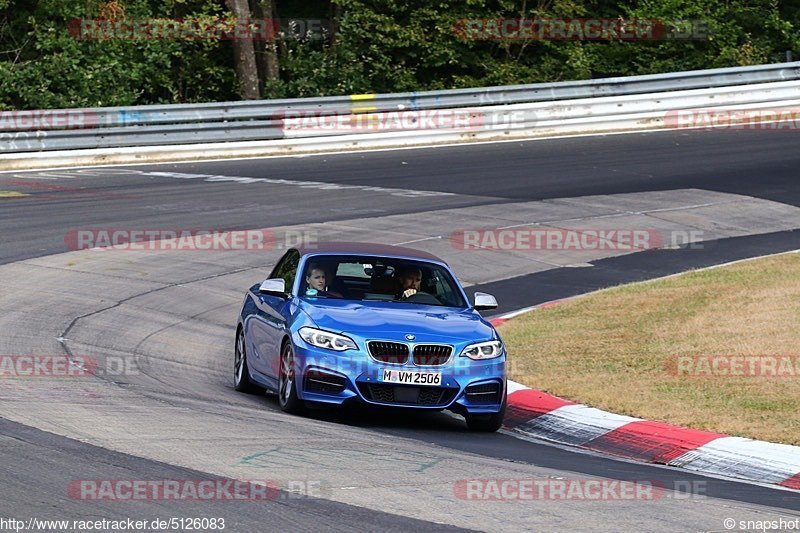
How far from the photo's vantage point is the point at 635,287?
17.4 metres

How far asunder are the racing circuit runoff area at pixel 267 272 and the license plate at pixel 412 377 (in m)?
0.41

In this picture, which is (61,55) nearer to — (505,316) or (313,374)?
(505,316)

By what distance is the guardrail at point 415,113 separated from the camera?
27391mm

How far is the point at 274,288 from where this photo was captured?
1157cm

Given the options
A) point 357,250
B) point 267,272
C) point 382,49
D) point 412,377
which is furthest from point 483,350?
point 382,49

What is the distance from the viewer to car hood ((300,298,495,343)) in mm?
10688

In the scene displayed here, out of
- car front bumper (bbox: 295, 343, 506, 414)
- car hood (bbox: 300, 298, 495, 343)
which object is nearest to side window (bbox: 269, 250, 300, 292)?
car hood (bbox: 300, 298, 495, 343)

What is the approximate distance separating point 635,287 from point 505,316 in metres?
2.29

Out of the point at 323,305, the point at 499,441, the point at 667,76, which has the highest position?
the point at 667,76

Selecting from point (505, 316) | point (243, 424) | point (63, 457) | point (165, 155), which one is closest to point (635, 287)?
point (505, 316)

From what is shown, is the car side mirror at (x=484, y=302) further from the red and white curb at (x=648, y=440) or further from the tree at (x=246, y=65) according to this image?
the tree at (x=246, y=65)

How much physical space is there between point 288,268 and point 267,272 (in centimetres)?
586

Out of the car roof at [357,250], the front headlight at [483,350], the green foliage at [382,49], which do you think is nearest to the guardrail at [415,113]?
the green foliage at [382,49]

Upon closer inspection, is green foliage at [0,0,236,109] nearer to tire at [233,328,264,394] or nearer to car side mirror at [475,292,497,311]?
tire at [233,328,264,394]
